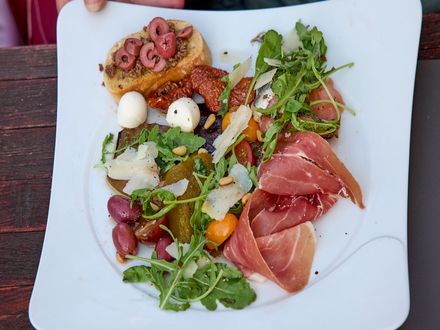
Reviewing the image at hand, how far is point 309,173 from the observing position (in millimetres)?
1682

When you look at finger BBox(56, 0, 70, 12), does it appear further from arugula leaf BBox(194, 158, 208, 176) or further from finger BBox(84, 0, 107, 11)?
arugula leaf BBox(194, 158, 208, 176)

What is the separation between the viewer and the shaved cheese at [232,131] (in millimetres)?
1786

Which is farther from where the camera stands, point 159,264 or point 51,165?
point 51,165

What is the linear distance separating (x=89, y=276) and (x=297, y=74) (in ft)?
2.77

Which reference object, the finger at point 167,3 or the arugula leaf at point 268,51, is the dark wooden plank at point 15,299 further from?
the finger at point 167,3

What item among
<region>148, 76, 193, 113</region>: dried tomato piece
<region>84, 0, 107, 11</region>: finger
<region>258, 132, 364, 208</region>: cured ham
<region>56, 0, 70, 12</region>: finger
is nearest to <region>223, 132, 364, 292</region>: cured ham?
<region>258, 132, 364, 208</region>: cured ham

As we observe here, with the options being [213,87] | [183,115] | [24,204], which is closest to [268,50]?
[213,87]

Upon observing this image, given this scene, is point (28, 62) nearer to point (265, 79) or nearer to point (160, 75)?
point (160, 75)

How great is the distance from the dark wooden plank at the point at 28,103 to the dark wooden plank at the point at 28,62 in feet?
0.07

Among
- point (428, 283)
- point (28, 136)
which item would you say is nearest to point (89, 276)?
point (28, 136)

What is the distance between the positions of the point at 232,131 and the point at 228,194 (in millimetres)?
209

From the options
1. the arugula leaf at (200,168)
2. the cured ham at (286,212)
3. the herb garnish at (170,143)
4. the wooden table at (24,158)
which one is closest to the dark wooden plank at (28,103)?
the wooden table at (24,158)

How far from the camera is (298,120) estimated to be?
70.0 inches

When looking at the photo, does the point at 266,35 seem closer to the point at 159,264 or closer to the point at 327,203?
the point at 327,203
